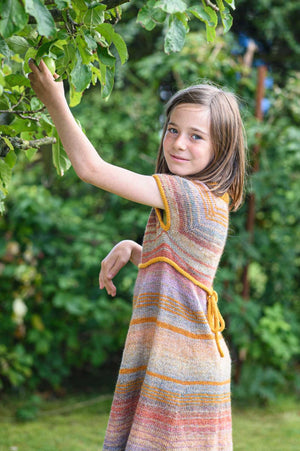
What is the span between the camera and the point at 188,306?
1485mm

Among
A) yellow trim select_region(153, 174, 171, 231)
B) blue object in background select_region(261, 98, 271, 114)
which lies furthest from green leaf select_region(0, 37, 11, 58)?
blue object in background select_region(261, 98, 271, 114)

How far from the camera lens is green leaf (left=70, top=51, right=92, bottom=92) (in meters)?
1.16

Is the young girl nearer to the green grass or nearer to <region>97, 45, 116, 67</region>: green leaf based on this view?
<region>97, 45, 116, 67</region>: green leaf

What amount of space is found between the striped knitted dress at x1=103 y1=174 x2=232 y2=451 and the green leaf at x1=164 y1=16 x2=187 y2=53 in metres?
0.39

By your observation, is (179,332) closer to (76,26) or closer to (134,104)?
(76,26)

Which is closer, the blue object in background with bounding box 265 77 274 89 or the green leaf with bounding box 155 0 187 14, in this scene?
the green leaf with bounding box 155 0 187 14

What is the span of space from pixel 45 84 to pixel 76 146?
153 millimetres

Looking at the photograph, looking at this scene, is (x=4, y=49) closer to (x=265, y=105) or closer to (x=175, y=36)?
(x=175, y=36)

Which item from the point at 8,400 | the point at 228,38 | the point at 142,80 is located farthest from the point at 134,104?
the point at 8,400

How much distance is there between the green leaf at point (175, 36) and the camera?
43.5 inches

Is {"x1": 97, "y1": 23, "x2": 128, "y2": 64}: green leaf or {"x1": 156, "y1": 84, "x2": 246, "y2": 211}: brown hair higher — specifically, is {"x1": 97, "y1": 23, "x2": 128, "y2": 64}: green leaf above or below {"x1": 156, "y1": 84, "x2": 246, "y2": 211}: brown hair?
below

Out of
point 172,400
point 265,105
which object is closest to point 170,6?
point 172,400

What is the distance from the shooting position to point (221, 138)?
159 centimetres

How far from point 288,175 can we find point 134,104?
3.75 ft
